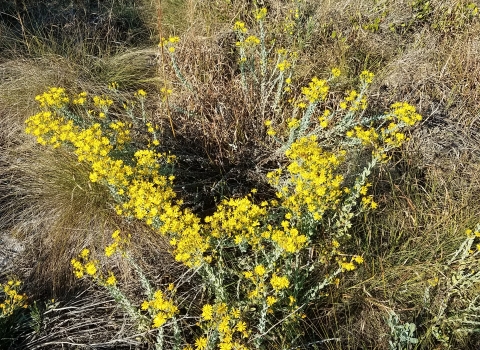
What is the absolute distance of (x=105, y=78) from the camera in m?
3.71

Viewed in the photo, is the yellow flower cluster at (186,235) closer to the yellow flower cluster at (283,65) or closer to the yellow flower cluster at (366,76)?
the yellow flower cluster at (283,65)

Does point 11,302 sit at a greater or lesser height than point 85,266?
lesser

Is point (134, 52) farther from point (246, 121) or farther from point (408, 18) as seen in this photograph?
point (408, 18)

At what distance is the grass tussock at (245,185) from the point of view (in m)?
2.01

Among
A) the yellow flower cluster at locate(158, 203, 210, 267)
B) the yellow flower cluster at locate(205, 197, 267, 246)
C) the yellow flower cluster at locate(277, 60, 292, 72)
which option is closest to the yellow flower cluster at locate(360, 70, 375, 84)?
the yellow flower cluster at locate(277, 60, 292, 72)

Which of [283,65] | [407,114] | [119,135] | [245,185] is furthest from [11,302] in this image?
[407,114]

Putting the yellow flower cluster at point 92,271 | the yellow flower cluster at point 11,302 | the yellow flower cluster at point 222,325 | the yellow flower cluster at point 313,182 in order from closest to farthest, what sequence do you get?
the yellow flower cluster at point 222,325, the yellow flower cluster at point 92,271, the yellow flower cluster at point 313,182, the yellow flower cluster at point 11,302

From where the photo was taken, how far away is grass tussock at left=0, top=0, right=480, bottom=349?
Result: 79.0 inches

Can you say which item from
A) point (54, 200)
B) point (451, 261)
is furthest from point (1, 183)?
point (451, 261)

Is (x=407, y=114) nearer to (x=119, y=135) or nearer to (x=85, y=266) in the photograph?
(x=119, y=135)

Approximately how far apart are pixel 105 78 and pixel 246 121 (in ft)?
4.98

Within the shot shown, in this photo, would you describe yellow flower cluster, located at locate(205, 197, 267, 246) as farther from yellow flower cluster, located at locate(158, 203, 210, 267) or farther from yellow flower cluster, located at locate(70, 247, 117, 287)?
yellow flower cluster, located at locate(70, 247, 117, 287)

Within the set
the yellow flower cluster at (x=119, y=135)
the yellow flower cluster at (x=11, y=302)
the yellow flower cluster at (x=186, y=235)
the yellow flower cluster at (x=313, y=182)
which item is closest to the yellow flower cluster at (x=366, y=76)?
the yellow flower cluster at (x=313, y=182)

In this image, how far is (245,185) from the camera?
291 cm
